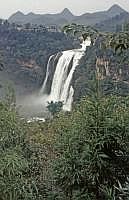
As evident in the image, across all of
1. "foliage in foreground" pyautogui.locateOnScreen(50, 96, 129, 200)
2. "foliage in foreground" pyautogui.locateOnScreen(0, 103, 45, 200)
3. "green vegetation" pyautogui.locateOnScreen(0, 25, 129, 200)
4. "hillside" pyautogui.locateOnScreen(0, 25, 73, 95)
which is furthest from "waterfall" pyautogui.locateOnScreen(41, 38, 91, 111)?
"foliage in foreground" pyautogui.locateOnScreen(50, 96, 129, 200)

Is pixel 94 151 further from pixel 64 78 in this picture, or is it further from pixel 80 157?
pixel 64 78

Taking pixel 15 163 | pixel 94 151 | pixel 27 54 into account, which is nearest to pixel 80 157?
pixel 94 151

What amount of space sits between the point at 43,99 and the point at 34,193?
42.1 m

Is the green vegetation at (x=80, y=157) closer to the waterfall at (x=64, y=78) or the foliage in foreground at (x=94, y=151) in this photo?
the foliage in foreground at (x=94, y=151)

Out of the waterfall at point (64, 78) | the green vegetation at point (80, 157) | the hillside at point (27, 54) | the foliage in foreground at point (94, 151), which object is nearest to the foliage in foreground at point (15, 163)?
the green vegetation at point (80, 157)

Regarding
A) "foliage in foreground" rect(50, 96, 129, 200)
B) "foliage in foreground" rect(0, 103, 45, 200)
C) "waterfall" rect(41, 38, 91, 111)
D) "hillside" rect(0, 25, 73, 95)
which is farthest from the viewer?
"hillside" rect(0, 25, 73, 95)

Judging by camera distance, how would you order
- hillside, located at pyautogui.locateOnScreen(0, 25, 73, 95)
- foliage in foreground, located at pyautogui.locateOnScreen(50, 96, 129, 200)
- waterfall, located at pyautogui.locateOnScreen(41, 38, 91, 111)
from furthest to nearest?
1. hillside, located at pyautogui.locateOnScreen(0, 25, 73, 95)
2. waterfall, located at pyautogui.locateOnScreen(41, 38, 91, 111)
3. foliage in foreground, located at pyautogui.locateOnScreen(50, 96, 129, 200)

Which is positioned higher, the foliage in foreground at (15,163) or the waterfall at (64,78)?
the waterfall at (64,78)

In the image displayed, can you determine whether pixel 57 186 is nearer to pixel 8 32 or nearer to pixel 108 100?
pixel 108 100

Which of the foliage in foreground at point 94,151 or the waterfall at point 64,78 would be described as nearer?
the foliage in foreground at point 94,151

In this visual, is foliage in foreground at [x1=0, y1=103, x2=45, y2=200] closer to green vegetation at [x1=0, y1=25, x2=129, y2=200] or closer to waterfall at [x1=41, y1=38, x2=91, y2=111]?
green vegetation at [x1=0, y1=25, x2=129, y2=200]

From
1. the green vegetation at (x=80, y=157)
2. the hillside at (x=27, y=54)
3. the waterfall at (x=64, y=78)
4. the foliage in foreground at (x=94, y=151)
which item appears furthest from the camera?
the hillside at (x=27, y=54)

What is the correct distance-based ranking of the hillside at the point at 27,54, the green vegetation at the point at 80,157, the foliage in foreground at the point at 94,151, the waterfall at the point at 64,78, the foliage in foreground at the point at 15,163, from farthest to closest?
the hillside at the point at 27,54 → the waterfall at the point at 64,78 → the foliage in foreground at the point at 94,151 → the green vegetation at the point at 80,157 → the foliage in foreground at the point at 15,163

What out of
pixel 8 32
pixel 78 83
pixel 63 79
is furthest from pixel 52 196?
pixel 8 32
